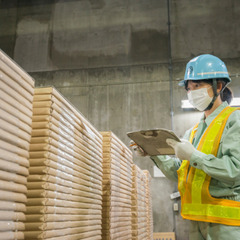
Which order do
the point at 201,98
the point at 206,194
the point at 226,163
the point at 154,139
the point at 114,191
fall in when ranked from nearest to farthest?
the point at 226,163, the point at 206,194, the point at 154,139, the point at 201,98, the point at 114,191

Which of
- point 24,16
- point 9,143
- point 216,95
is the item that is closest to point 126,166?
point 216,95

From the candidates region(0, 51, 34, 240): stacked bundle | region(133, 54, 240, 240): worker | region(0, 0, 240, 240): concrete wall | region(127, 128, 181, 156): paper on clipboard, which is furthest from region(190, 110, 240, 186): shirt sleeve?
region(0, 0, 240, 240): concrete wall

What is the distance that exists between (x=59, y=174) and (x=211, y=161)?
1180 mm

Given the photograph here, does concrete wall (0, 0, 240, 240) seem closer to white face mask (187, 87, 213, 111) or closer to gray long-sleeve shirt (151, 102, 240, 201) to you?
white face mask (187, 87, 213, 111)

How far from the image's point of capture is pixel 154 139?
287 cm

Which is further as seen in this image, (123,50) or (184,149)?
(123,50)

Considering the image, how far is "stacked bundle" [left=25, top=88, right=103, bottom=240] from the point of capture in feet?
6.57

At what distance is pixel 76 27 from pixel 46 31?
4.12ft

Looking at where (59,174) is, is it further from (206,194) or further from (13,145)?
(206,194)

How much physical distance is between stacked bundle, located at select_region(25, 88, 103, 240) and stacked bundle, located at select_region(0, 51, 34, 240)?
0.39 ft

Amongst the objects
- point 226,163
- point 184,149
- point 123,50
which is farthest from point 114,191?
point 123,50

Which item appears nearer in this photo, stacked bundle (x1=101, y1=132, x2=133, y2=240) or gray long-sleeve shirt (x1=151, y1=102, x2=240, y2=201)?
gray long-sleeve shirt (x1=151, y1=102, x2=240, y2=201)

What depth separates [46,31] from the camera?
42.7 ft

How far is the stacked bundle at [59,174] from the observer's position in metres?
2.00
